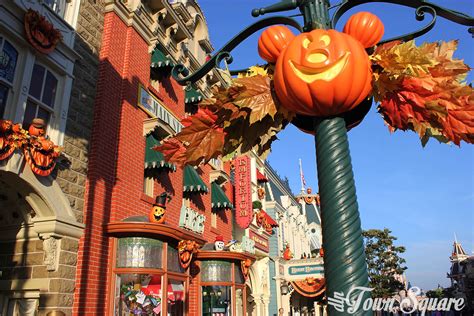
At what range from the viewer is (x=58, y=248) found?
7633mm

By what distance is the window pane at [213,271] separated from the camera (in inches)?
533

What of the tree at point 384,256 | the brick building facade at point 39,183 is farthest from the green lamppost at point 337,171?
the tree at point 384,256

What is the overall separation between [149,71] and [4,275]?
23.0 feet

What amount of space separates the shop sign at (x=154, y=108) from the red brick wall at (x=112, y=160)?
21 centimetres

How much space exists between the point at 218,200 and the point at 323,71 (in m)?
14.1

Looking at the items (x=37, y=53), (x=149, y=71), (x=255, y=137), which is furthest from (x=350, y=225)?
(x=149, y=71)

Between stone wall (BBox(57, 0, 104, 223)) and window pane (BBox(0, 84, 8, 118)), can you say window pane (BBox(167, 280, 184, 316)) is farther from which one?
window pane (BBox(0, 84, 8, 118))

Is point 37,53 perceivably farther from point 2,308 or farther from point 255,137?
point 255,137

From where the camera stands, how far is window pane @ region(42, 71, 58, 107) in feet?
26.5

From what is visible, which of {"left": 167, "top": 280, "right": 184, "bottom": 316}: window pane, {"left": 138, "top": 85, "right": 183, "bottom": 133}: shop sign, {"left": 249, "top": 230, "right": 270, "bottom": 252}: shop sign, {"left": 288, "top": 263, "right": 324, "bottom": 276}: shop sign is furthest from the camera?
{"left": 288, "top": 263, "right": 324, "bottom": 276}: shop sign

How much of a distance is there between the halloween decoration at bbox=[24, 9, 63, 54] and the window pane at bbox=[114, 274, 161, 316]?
520cm

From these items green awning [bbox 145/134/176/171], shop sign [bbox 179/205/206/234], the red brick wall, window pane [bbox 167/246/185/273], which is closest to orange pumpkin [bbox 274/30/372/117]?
the red brick wall

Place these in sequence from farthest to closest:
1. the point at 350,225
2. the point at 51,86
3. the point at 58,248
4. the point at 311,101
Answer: the point at 51,86 < the point at 58,248 < the point at 311,101 < the point at 350,225

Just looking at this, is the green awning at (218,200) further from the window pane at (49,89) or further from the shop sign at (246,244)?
the window pane at (49,89)
